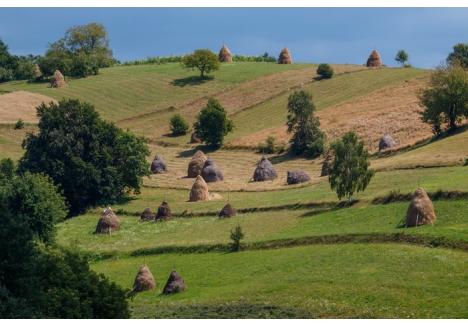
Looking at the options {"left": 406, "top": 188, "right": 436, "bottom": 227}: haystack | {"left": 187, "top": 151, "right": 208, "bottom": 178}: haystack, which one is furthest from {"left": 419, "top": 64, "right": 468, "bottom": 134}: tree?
{"left": 406, "top": 188, "right": 436, "bottom": 227}: haystack

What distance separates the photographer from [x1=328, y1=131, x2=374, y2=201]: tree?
90062mm

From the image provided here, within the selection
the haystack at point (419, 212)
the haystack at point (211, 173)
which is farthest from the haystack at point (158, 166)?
the haystack at point (419, 212)

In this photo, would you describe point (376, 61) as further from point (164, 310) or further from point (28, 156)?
point (164, 310)

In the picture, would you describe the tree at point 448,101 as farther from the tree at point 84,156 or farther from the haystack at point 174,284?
the haystack at point 174,284

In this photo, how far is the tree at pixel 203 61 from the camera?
185 m

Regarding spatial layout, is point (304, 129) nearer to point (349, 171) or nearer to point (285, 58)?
point (349, 171)

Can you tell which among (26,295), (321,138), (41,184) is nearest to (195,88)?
(321,138)

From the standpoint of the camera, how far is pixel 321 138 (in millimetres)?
125875

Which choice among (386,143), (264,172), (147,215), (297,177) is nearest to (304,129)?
(386,143)

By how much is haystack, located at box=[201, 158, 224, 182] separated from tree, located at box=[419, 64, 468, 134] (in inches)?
907

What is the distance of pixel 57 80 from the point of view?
180 m

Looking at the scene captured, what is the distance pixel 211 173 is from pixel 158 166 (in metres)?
10.2

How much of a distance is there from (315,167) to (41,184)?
32.1 m

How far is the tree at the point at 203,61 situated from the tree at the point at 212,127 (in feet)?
151
